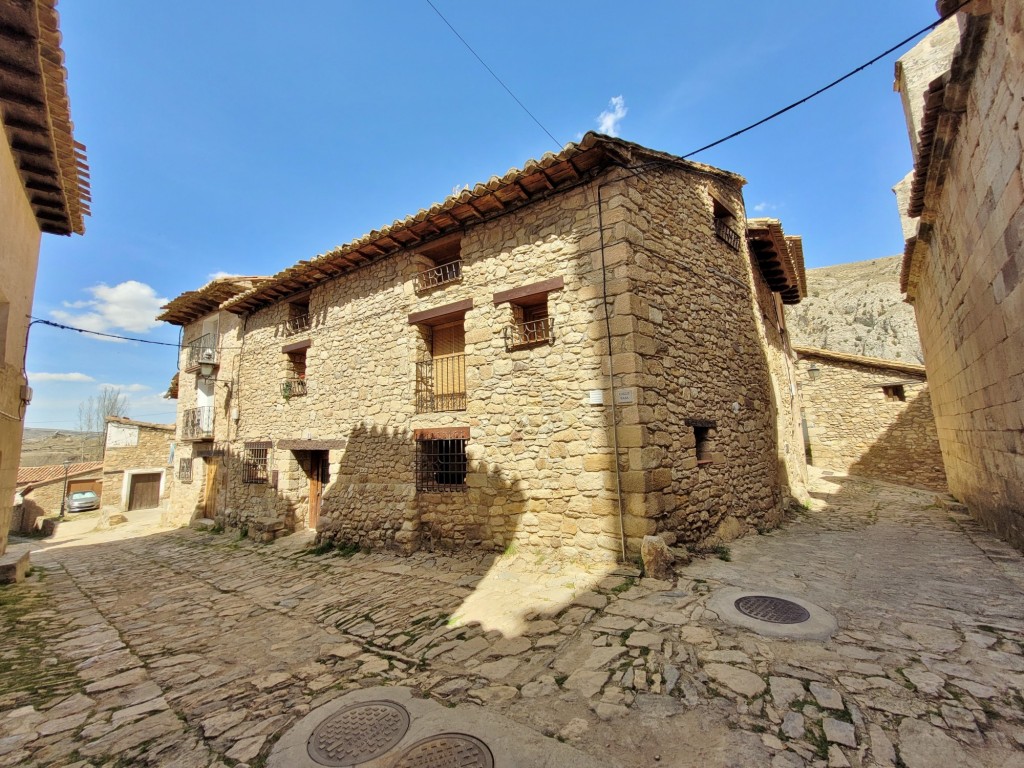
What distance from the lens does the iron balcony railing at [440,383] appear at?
7.67 meters

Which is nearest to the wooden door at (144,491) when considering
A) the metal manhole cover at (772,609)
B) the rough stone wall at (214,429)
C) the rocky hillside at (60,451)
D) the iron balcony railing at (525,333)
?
the rough stone wall at (214,429)

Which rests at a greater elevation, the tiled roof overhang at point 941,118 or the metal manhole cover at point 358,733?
the tiled roof overhang at point 941,118

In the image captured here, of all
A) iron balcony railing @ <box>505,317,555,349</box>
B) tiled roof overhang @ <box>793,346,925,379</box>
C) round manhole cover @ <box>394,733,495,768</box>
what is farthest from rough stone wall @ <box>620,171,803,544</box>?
tiled roof overhang @ <box>793,346,925,379</box>

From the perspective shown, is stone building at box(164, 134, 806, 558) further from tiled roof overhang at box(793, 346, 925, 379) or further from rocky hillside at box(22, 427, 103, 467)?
rocky hillside at box(22, 427, 103, 467)

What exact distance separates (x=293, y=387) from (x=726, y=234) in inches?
414

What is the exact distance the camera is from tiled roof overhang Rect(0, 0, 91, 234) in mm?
3857

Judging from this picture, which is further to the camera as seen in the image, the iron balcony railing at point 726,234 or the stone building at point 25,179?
the iron balcony railing at point 726,234

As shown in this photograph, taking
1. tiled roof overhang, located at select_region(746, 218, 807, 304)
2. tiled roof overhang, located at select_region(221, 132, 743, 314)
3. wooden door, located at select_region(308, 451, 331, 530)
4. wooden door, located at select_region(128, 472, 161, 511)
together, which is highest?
tiled roof overhang, located at select_region(746, 218, 807, 304)

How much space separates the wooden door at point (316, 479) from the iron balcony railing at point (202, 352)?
572 cm

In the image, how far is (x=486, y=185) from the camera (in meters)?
6.68

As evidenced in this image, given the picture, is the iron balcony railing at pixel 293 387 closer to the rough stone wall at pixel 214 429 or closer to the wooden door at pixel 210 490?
the rough stone wall at pixel 214 429

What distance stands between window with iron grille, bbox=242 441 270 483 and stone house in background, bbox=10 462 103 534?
52.8 ft

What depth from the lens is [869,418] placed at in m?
14.1

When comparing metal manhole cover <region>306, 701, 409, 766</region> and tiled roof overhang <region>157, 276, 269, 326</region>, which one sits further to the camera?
tiled roof overhang <region>157, 276, 269, 326</region>
